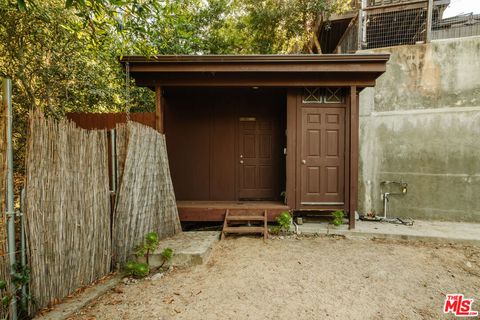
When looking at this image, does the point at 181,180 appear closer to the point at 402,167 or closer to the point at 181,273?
the point at 181,273

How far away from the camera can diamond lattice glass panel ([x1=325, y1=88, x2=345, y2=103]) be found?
200 inches

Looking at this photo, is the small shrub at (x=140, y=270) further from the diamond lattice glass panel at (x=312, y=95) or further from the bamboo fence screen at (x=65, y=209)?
the diamond lattice glass panel at (x=312, y=95)

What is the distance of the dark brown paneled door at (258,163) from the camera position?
606 centimetres

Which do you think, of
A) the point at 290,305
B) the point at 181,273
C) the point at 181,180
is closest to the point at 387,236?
the point at 290,305

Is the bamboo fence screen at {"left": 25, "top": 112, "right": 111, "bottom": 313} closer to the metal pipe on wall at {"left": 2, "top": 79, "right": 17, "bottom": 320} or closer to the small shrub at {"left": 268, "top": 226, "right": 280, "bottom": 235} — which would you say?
the metal pipe on wall at {"left": 2, "top": 79, "right": 17, "bottom": 320}

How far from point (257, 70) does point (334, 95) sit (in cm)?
157

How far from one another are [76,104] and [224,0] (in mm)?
6246

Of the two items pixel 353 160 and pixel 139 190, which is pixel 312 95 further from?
pixel 139 190

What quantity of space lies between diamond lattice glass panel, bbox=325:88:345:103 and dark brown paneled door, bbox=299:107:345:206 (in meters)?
0.17

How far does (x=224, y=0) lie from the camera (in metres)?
9.72

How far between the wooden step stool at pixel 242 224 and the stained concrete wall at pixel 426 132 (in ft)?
8.75

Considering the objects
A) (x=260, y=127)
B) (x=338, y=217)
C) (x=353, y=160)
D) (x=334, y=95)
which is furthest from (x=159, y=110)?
(x=338, y=217)

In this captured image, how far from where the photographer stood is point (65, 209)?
2652 mm

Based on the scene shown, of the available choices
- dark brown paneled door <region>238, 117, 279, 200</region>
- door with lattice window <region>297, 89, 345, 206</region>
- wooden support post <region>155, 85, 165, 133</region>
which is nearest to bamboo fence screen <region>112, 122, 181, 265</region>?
wooden support post <region>155, 85, 165, 133</region>
